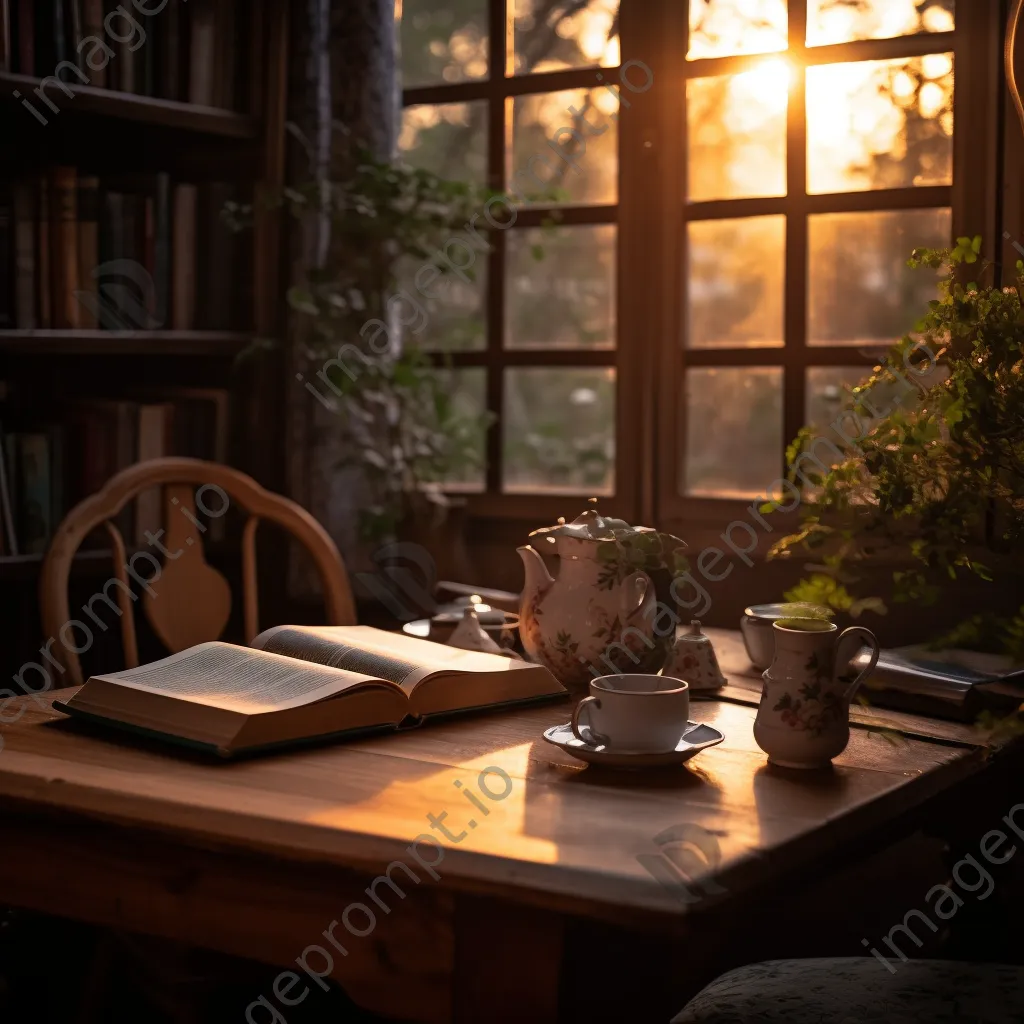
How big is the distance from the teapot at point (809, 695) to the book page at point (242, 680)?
1.32ft

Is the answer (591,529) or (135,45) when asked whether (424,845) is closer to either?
(591,529)

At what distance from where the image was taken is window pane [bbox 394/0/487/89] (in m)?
2.73

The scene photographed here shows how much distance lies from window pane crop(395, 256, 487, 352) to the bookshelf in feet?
0.94

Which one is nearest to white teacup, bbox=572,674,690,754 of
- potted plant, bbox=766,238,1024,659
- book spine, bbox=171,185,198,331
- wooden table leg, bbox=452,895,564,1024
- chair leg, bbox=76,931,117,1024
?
potted plant, bbox=766,238,1024,659

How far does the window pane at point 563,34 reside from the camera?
257cm

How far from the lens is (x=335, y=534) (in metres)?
2.54

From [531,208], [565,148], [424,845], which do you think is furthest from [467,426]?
[424,845]

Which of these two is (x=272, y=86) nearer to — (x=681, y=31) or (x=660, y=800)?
(x=681, y=31)

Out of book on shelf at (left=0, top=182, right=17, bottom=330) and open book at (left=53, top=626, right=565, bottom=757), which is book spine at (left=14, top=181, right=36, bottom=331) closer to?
book on shelf at (left=0, top=182, right=17, bottom=330)

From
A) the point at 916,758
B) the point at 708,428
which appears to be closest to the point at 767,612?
the point at 916,758

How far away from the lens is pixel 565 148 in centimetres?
260

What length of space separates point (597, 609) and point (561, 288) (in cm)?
132

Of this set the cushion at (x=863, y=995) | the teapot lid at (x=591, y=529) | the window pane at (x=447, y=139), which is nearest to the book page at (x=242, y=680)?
the teapot lid at (x=591, y=529)

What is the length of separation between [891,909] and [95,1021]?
123cm
